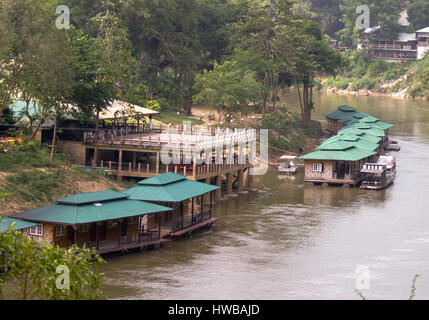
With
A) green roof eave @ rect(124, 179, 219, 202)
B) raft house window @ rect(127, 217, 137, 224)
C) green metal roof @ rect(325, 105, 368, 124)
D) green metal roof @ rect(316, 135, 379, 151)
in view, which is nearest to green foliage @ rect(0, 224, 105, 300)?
raft house window @ rect(127, 217, 137, 224)

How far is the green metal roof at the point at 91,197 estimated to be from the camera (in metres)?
46.0

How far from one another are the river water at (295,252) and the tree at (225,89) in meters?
17.0

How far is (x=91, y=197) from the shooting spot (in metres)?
47.0

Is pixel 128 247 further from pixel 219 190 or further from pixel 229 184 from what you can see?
pixel 229 184

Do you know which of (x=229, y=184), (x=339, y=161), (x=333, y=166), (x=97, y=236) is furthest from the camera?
(x=339, y=161)

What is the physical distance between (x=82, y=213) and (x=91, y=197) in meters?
2.28

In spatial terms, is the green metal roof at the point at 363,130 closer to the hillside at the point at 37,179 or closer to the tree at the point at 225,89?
the tree at the point at 225,89

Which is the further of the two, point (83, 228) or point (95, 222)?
point (83, 228)

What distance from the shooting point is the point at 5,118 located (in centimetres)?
6569

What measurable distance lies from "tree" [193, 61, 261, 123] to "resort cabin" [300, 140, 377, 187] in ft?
51.1

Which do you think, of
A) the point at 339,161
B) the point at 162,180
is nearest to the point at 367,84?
A: the point at 339,161

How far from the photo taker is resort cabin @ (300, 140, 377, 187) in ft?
250

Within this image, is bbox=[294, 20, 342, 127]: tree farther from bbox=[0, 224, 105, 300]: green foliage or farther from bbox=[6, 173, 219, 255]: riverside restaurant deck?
bbox=[0, 224, 105, 300]: green foliage

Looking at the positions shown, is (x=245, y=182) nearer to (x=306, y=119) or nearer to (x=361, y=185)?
(x=361, y=185)
